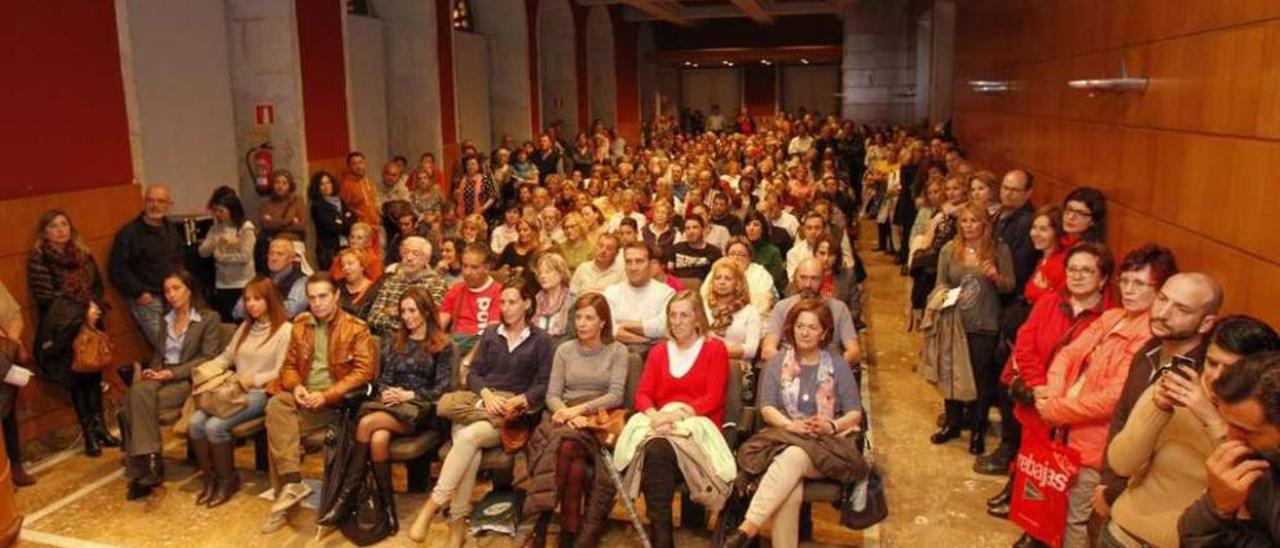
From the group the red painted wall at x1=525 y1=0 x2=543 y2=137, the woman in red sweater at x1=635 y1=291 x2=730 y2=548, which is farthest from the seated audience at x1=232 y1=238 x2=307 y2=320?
the red painted wall at x1=525 y1=0 x2=543 y2=137

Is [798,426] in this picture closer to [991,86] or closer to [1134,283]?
[1134,283]

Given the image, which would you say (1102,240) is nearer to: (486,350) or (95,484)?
(486,350)

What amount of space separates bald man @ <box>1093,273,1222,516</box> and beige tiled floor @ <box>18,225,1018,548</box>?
138 centimetres

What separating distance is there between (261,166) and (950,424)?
6.24 m

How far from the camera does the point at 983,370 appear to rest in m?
5.29

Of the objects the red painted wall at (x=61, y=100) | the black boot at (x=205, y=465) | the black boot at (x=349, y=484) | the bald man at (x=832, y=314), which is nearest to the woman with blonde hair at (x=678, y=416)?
the bald man at (x=832, y=314)

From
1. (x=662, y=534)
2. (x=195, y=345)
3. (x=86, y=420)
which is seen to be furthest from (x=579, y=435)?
(x=86, y=420)

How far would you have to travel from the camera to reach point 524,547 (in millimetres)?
4387

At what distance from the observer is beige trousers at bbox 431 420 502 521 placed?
14.7ft

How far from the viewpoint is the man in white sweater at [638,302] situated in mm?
5512

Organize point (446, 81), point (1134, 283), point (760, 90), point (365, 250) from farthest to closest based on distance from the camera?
point (760, 90), point (446, 81), point (365, 250), point (1134, 283)

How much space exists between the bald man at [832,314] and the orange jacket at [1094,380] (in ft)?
3.92

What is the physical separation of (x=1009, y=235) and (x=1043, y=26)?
2318 mm

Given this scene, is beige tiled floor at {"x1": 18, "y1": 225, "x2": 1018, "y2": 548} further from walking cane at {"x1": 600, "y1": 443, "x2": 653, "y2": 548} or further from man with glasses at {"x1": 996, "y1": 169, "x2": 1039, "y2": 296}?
man with glasses at {"x1": 996, "y1": 169, "x2": 1039, "y2": 296}
